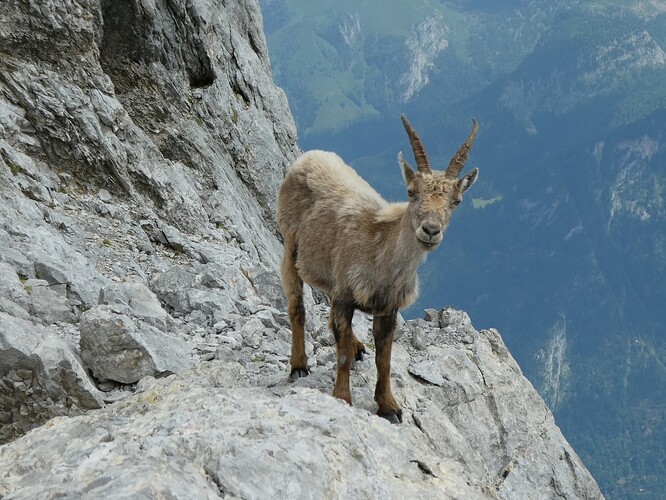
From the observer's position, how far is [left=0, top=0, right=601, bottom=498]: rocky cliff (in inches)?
258

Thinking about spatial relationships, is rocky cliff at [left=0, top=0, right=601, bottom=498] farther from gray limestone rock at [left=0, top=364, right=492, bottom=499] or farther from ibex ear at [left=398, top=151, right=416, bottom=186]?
ibex ear at [left=398, top=151, right=416, bottom=186]

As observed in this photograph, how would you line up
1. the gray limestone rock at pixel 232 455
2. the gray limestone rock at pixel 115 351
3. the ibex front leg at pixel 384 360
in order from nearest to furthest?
the gray limestone rock at pixel 232 455 → the ibex front leg at pixel 384 360 → the gray limestone rock at pixel 115 351

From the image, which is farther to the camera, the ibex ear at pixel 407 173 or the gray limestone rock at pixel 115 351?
the gray limestone rock at pixel 115 351

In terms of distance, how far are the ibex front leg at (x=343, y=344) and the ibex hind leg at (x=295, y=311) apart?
36.7 inches

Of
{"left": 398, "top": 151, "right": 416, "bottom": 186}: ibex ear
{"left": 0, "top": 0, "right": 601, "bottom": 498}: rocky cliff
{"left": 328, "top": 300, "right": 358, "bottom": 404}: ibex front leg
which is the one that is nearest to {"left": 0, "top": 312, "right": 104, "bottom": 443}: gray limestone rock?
{"left": 0, "top": 0, "right": 601, "bottom": 498}: rocky cliff

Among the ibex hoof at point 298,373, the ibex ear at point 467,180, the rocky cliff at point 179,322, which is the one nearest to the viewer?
the rocky cliff at point 179,322

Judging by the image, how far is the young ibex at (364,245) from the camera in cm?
1009

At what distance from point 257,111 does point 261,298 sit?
38.5 feet

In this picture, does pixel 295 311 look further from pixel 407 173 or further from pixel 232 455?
pixel 232 455

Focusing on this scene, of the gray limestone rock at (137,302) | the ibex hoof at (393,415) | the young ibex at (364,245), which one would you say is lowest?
the ibex hoof at (393,415)

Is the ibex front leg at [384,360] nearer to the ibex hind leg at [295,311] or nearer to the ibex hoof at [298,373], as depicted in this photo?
the ibex hoof at [298,373]

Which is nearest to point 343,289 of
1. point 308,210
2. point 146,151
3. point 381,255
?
point 381,255

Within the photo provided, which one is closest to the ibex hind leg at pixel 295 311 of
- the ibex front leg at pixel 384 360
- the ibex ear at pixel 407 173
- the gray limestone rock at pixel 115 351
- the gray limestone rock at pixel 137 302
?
the ibex front leg at pixel 384 360

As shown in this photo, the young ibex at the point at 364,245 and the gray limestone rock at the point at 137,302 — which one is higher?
the young ibex at the point at 364,245
